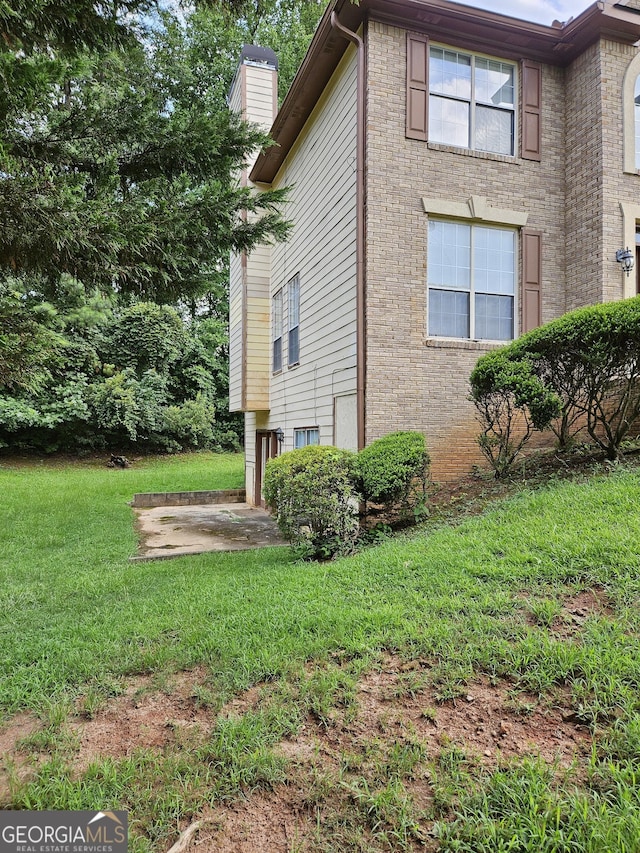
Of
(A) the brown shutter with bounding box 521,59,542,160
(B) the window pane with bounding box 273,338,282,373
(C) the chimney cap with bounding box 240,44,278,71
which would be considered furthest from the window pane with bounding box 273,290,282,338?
(A) the brown shutter with bounding box 521,59,542,160

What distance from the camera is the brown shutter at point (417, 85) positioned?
7180mm

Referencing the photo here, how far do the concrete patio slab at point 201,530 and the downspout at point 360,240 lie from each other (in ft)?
7.73

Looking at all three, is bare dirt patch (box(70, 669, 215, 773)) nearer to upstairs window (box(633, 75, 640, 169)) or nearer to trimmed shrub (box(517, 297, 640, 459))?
trimmed shrub (box(517, 297, 640, 459))

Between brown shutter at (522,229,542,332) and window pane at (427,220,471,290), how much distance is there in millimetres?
900

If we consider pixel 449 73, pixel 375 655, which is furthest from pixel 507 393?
pixel 449 73

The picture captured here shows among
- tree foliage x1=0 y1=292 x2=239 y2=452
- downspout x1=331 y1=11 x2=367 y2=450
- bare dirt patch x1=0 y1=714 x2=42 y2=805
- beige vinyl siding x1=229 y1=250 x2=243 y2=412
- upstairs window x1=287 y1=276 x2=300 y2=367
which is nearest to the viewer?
bare dirt patch x1=0 y1=714 x2=42 y2=805

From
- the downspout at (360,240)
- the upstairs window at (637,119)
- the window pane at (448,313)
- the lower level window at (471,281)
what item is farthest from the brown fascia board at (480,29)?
the window pane at (448,313)

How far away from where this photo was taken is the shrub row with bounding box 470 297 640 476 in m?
5.18

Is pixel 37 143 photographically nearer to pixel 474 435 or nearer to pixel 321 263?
pixel 321 263

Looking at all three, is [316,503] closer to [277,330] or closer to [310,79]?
[277,330]

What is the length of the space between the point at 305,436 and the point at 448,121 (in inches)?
215

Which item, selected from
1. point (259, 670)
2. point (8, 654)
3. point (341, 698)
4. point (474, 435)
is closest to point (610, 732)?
point (341, 698)

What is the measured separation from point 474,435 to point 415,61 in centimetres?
529

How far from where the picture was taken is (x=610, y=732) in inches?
81.9
